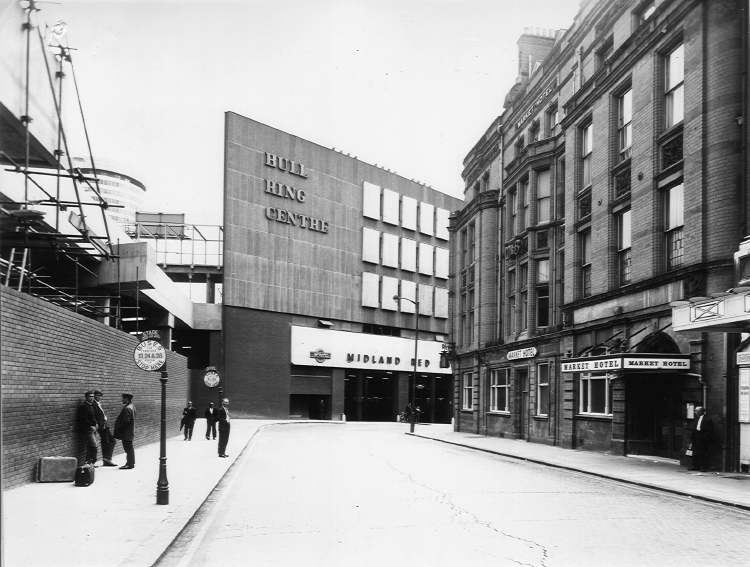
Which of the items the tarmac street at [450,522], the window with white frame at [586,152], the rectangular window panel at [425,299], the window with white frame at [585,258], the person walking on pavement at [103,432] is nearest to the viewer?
the tarmac street at [450,522]

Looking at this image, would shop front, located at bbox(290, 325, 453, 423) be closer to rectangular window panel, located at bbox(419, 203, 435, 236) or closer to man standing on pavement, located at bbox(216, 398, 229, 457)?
rectangular window panel, located at bbox(419, 203, 435, 236)

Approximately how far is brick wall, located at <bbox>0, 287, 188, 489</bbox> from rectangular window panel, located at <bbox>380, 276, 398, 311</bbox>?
149ft

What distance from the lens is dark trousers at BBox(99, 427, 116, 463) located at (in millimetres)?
18581

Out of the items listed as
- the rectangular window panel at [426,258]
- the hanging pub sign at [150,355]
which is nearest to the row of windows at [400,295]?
the rectangular window panel at [426,258]

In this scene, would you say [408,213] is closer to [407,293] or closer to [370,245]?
[370,245]

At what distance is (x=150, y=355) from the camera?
14039 mm

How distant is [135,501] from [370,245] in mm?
54076

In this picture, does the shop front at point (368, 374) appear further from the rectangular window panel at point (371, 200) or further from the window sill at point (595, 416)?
the window sill at point (595, 416)

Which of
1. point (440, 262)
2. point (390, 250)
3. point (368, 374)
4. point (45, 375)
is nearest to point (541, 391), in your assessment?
point (45, 375)

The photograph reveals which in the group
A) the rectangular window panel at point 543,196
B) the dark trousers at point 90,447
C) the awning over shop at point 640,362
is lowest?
the dark trousers at point 90,447

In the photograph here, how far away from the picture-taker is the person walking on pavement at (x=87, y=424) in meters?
17.0

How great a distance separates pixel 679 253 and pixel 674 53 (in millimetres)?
5673

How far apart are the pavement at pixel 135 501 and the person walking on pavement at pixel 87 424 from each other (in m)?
0.70

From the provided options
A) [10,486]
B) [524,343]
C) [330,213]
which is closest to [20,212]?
[10,486]
